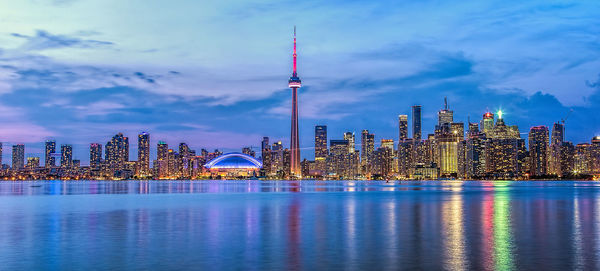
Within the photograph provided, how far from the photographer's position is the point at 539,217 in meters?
46.8

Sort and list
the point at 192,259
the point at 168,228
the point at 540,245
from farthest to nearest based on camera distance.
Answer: the point at 168,228, the point at 540,245, the point at 192,259

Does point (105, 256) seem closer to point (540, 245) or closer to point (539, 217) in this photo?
point (540, 245)

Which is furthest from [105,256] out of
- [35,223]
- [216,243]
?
[35,223]

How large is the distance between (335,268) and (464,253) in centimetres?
707

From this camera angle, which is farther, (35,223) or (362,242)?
(35,223)

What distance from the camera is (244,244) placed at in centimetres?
2927

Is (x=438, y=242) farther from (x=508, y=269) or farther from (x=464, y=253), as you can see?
(x=508, y=269)

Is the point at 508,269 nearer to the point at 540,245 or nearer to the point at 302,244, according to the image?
the point at 540,245

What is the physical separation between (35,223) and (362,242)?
26.6 m

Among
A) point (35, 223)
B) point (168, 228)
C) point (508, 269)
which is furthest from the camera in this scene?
point (35, 223)

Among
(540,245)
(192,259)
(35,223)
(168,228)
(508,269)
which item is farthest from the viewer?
(35,223)

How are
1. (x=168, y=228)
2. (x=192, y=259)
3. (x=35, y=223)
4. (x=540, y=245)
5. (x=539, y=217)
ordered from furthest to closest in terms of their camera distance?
1. (x=539, y=217)
2. (x=35, y=223)
3. (x=168, y=228)
4. (x=540, y=245)
5. (x=192, y=259)

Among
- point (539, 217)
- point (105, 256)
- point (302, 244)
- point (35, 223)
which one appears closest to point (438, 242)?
point (302, 244)

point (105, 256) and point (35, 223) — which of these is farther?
point (35, 223)
